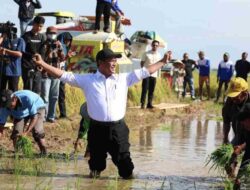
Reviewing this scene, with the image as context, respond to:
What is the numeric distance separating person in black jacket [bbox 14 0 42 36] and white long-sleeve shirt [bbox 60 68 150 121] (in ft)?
19.2

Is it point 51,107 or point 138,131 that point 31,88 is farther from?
point 138,131

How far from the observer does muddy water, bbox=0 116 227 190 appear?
26.6 feet

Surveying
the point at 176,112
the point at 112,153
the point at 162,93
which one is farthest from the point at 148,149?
the point at 162,93

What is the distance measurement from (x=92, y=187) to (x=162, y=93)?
13.0m

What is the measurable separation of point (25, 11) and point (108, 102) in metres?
6.35

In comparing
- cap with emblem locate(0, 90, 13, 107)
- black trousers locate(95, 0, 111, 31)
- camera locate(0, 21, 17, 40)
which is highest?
black trousers locate(95, 0, 111, 31)

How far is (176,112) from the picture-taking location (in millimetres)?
18578

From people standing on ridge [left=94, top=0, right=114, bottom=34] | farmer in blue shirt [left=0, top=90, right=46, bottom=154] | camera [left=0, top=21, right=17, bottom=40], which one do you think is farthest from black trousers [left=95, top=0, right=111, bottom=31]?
farmer in blue shirt [left=0, top=90, right=46, bottom=154]

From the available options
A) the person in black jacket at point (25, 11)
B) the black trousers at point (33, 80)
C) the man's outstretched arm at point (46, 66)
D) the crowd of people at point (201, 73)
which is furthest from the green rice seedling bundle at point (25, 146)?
the crowd of people at point (201, 73)

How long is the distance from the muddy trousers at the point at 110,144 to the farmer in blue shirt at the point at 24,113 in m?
1.24

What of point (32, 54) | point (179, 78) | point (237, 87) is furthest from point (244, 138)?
point (179, 78)

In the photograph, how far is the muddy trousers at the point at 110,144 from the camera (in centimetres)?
845

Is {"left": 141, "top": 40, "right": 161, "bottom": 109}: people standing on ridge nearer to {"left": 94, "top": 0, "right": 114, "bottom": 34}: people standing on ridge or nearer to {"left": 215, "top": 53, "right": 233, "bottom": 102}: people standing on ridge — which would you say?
{"left": 94, "top": 0, "right": 114, "bottom": 34}: people standing on ridge

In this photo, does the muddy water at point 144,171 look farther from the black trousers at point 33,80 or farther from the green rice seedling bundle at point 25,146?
the black trousers at point 33,80
